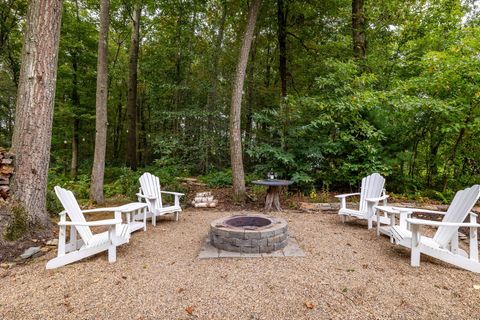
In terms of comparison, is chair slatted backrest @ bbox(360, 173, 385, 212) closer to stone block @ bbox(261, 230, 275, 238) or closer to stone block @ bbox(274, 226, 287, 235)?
stone block @ bbox(274, 226, 287, 235)

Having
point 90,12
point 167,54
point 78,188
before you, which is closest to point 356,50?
point 167,54

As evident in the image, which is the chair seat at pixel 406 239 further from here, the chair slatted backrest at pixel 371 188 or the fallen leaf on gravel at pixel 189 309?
the fallen leaf on gravel at pixel 189 309

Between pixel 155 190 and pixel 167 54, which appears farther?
pixel 167 54

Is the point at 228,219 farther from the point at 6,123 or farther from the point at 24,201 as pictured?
the point at 6,123

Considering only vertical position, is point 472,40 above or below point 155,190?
above

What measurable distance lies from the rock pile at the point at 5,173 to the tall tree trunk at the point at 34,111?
7cm

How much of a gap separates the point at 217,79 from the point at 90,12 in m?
6.06

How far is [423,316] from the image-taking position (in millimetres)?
1787

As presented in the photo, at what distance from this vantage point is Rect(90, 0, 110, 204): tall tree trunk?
5.38m

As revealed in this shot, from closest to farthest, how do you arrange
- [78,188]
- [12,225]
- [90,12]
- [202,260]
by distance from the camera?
[202,260], [12,225], [78,188], [90,12]

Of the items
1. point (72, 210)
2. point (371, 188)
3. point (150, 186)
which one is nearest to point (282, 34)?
point (371, 188)

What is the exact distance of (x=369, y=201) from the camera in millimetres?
3898

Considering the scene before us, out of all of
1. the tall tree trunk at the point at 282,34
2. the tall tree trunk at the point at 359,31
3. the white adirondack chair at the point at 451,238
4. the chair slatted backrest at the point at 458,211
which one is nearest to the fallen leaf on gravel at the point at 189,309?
the white adirondack chair at the point at 451,238

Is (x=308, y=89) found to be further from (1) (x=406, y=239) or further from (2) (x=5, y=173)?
(2) (x=5, y=173)
